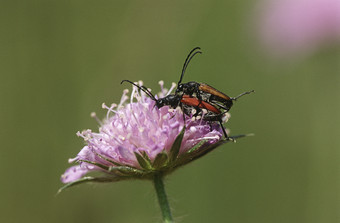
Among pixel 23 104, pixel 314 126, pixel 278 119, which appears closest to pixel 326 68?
pixel 314 126

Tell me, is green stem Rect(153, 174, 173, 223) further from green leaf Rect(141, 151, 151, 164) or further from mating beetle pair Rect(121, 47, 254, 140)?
mating beetle pair Rect(121, 47, 254, 140)

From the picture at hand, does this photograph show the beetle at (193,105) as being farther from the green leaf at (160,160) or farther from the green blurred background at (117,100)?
the green blurred background at (117,100)

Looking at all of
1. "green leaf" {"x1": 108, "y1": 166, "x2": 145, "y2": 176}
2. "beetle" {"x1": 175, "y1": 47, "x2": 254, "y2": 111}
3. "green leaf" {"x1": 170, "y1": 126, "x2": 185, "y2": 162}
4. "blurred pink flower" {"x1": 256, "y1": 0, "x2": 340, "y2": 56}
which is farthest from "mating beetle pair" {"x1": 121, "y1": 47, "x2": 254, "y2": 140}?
"blurred pink flower" {"x1": 256, "y1": 0, "x2": 340, "y2": 56}

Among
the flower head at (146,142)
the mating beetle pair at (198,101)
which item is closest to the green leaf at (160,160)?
the flower head at (146,142)

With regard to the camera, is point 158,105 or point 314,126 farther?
point 314,126

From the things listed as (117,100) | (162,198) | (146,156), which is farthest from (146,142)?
(117,100)

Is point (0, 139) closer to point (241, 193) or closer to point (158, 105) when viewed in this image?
point (241, 193)
